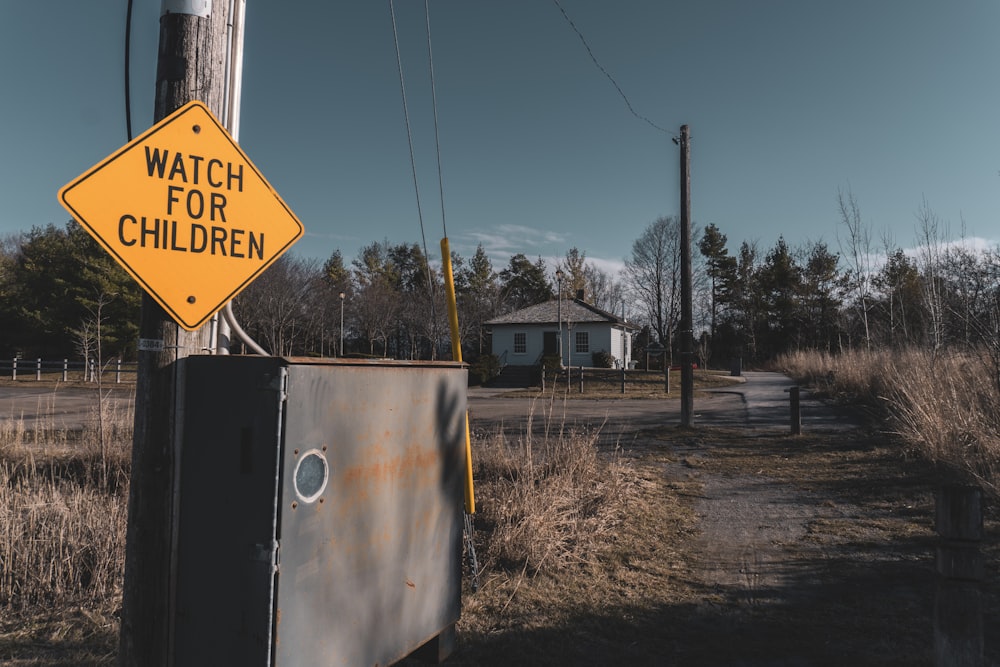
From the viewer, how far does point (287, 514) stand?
6.80 ft

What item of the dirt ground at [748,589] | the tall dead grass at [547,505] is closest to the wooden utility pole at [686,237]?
the dirt ground at [748,589]

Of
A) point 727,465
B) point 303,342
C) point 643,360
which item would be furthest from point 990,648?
point 643,360

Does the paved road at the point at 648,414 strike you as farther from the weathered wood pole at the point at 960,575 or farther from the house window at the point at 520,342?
the house window at the point at 520,342

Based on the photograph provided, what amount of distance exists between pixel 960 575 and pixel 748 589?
6.49 ft

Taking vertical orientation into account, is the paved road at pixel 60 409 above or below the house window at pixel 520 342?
below

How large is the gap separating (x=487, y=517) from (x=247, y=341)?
122 inches

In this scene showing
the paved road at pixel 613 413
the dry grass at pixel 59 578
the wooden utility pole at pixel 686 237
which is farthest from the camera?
the wooden utility pole at pixel 686 237

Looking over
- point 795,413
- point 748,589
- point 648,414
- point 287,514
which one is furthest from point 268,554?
point 648,414

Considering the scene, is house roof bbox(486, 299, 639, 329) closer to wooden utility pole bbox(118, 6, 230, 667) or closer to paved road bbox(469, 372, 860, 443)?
paved road bbox(469, 372, 860, 443)

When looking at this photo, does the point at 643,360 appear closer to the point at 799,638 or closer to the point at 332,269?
the point at 332,269

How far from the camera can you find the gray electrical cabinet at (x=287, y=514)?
6.78 ft

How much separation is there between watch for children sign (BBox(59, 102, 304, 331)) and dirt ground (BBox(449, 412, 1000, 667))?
89.0 inches

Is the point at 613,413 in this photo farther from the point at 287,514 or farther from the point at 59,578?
the point at 287,514

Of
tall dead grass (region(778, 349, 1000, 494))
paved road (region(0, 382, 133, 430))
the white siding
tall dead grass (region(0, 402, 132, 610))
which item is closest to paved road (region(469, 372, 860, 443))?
tall dead grass (region(778, 349, 1000, 494))
